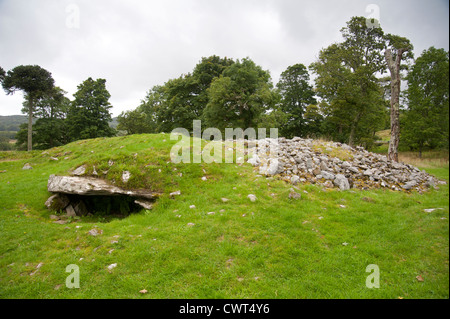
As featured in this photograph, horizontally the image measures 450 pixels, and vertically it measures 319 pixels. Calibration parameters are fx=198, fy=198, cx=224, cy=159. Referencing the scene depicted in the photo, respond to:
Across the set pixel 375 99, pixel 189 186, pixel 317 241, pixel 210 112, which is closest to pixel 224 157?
pixel 189 186

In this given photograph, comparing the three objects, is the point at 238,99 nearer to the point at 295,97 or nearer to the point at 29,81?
the point at 295,97

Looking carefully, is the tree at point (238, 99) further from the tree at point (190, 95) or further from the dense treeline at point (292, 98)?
the tree at point (190, 95)

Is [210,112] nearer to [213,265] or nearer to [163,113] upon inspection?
[163,113]

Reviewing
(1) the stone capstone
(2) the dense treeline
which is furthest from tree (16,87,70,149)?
(1) the stone capstone

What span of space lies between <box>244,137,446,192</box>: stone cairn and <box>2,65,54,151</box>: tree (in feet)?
109

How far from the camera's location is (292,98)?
34875 millimetres

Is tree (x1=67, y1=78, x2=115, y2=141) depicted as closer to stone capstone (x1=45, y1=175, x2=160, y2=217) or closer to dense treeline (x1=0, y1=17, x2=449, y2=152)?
dense treeline (x1=0, y1=17, x2=449, y2=152)

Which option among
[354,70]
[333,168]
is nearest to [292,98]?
[354,70]

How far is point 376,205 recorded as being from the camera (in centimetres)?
725

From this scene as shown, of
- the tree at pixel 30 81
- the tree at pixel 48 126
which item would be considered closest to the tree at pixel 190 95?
the tree at pixel 30 81

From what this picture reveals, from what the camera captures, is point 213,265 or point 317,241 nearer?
point 213,265

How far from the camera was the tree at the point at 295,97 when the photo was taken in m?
33.8

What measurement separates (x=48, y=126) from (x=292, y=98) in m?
43.4

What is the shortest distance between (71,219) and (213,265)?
22.5ft
